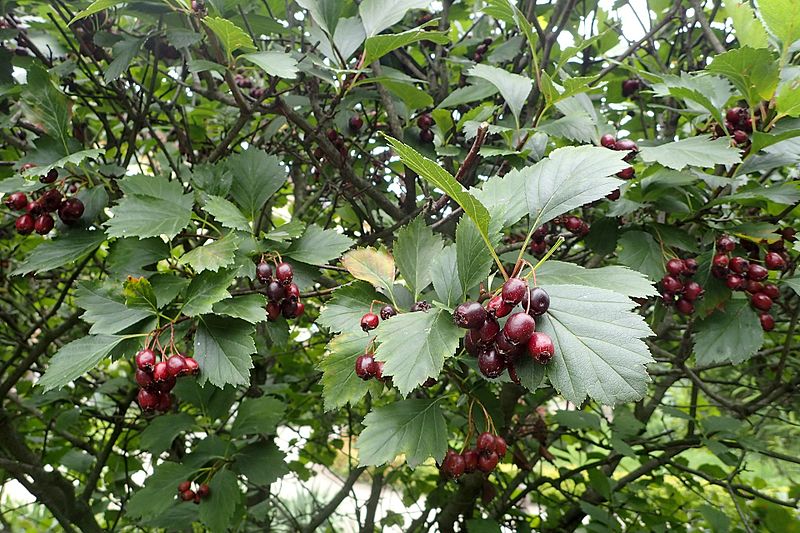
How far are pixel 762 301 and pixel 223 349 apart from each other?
1.50 metres

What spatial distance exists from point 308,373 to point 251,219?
1953mm

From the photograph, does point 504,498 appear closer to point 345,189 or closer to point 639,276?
point 345,189

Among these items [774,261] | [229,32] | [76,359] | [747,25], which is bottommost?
[774,261]

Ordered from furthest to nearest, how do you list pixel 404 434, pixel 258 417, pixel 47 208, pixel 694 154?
1. pixel 258 417
2. pixel 47 208
3. pixel 694 154
4. pixel 404 434

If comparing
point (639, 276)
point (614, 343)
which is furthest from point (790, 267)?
point (614, 343)

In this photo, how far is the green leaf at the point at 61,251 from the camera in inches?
55.4

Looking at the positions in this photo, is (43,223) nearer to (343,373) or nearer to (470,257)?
(343,373)

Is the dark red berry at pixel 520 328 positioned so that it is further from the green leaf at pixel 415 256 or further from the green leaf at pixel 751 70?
the green leaf at pixel 751 70

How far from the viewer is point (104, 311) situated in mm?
1342

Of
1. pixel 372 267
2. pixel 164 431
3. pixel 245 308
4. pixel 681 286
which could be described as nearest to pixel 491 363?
pixel 372 267

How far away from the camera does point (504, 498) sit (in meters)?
2.64

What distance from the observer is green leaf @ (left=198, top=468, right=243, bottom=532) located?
1782 millimetres

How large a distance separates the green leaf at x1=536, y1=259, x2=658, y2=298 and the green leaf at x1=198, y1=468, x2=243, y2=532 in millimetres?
1315

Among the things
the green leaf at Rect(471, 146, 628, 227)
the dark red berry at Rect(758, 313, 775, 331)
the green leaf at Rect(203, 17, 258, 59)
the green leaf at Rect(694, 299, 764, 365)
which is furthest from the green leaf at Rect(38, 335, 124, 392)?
the dark red berry at Rect(758, 313, 775, 331)
